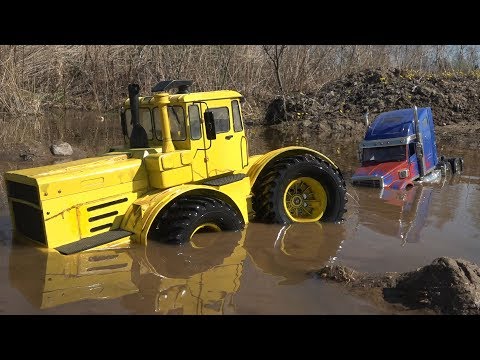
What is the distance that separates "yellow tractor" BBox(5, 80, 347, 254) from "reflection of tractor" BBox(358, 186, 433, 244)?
0.75 metres

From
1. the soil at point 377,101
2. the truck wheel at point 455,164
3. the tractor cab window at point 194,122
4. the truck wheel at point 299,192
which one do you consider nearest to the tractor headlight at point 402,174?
the truck wheel at point 455,164

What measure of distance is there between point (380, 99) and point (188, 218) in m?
14.3

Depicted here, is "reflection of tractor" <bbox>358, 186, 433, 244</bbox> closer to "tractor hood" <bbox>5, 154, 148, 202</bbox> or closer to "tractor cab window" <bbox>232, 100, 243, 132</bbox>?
"tractor cab window" <bbox>232, 100, 243, 132</bbox>

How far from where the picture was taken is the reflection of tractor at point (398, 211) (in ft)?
23.9

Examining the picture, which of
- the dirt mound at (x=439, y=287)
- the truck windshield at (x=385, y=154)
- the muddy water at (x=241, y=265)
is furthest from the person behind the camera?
the truck windshield at (x=385, y=154)

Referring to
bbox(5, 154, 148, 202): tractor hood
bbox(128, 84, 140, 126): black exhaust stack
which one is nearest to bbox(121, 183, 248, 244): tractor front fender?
bbox(5, 154, 148, 202): tractor hood

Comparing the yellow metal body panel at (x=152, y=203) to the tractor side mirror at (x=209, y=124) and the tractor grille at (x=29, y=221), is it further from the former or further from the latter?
the tractor grille at (x=29, y=221)

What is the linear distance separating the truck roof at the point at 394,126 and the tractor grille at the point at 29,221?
748 centimetres

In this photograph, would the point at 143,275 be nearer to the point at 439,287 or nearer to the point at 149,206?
Answer: the point at 149,206

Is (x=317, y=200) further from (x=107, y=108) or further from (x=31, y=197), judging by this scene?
(x=107, y=108)

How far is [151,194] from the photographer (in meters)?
6.43

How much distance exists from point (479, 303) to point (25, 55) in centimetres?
2205

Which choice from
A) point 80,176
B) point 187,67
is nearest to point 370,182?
point 80,176

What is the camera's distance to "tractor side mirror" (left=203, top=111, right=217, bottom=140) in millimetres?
6364
